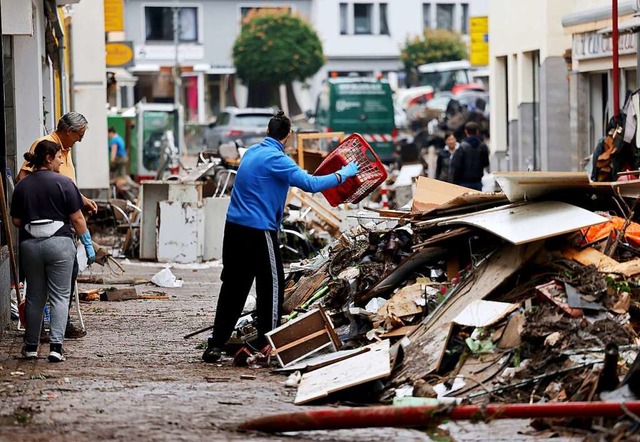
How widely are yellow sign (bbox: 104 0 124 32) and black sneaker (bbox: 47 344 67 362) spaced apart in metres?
20.6

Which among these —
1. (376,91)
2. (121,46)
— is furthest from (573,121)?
(376,91)

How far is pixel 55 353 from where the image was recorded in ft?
32.3

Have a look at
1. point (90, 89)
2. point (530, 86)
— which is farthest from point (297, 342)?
point (530, 86)

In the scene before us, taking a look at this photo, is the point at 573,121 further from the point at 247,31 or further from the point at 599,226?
the point at 247,31

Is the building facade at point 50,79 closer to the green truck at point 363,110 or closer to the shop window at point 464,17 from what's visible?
the green truck at point 363,110

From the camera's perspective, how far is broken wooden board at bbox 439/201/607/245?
9.02 m

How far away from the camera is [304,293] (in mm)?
11719

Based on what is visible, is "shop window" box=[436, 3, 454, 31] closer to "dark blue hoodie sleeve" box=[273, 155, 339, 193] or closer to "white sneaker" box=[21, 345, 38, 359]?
"dark blue hoodie sleeve" box=[273, 155, 339, 193]

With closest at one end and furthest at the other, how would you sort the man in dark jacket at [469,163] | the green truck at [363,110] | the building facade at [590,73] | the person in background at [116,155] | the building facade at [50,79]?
the building facade at [50,79] → the man in dark jacket at [469,163] → the building facade at [590,73] → the person in background at [116,155] → the green truck at [363,110]

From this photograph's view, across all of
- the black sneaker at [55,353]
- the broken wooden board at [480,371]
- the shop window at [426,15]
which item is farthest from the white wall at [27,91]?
the shop window at [426,15]

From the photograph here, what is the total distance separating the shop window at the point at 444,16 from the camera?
68312mm

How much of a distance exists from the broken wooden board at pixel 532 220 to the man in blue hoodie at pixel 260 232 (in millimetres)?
1082

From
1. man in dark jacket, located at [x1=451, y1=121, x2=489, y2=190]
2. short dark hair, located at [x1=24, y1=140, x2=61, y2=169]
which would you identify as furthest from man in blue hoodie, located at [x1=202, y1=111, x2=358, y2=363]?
man in dark jacket, located at [x1=451, y1=121, x2=489, y2=190]

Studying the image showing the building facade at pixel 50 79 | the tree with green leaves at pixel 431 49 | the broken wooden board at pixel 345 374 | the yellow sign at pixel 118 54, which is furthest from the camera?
the tree with green leaves at pixel 431 49
